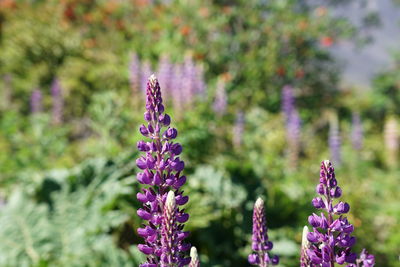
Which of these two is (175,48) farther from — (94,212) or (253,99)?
(94,212)

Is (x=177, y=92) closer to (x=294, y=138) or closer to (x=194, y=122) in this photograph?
(x=194, y=122)

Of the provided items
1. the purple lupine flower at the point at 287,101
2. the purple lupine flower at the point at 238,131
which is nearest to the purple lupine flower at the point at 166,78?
the purple lupine flower at the point at 238,131

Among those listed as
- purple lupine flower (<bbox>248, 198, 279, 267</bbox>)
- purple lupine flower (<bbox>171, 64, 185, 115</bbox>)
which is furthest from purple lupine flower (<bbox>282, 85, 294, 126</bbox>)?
purple lupine flower (<bbox>248, 198, 279, 267</bbox>)

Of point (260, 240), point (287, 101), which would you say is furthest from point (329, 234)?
point (287, 101)

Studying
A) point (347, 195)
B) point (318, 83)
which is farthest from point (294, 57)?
point (347, 195)

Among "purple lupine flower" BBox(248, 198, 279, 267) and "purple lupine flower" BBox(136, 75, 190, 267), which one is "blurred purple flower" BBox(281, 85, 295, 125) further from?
"purple lupine flower" BBox(136, 75, 190, 267)

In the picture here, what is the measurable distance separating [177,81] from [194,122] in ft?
3.42

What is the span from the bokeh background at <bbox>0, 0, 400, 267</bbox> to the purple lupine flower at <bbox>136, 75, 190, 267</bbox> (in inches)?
72.0

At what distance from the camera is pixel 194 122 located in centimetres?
514

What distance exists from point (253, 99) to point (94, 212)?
849cm

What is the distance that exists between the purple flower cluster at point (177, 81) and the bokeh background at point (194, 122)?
3cm

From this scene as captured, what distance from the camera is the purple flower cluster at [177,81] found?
5750 mm

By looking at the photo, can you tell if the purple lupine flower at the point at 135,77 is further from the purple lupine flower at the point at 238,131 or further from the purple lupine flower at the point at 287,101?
the purple lupine flower at the point at 287,101

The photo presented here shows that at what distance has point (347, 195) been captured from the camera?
6145 millimetres
